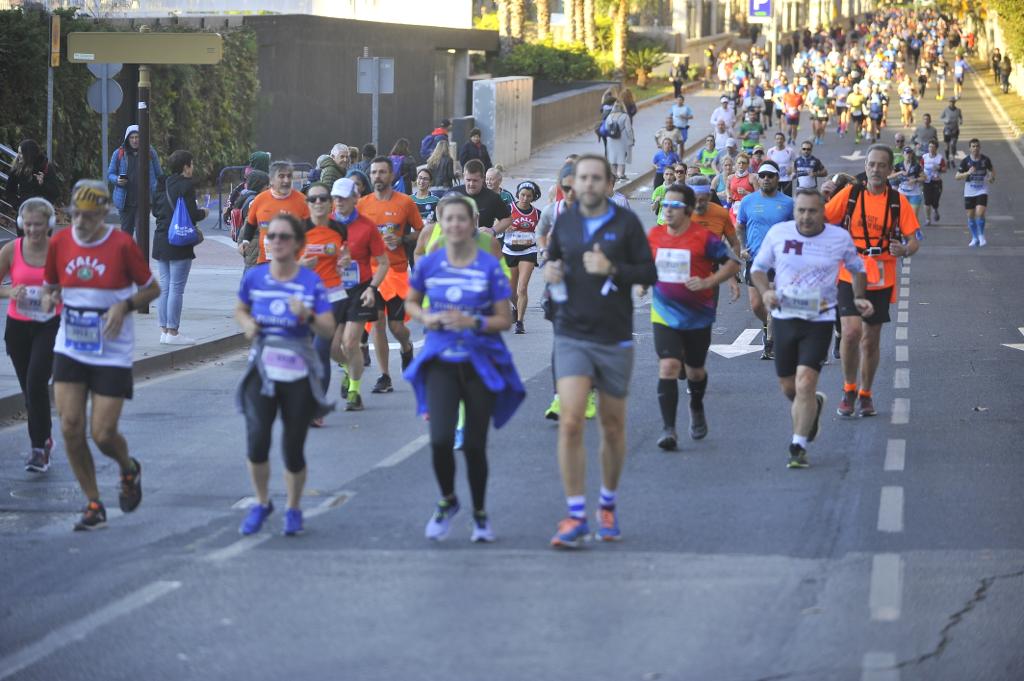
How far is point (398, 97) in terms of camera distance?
134 feet

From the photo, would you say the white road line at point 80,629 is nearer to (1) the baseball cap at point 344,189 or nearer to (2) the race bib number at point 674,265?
(2) the race bib number at point 674,265

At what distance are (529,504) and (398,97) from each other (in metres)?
32.3

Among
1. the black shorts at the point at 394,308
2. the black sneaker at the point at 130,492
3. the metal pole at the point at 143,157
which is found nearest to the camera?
the black sneaker at the point at 130,492

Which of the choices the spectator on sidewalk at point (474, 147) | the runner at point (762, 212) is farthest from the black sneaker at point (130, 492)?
the spectator on sidewalk at point (474, 147)

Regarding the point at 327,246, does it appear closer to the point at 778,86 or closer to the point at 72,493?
the point at 72,493

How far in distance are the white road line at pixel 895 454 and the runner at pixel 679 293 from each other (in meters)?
1.35

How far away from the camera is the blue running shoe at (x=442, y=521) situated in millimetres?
8383

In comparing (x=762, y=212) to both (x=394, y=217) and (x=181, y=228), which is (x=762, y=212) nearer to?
(x=394, y=217)

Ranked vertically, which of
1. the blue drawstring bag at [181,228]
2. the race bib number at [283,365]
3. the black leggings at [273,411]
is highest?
the blue drawstring bag at [181,228]

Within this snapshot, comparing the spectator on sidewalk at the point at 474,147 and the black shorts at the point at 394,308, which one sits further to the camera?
the spectator on sidewalk at the point at 474,147

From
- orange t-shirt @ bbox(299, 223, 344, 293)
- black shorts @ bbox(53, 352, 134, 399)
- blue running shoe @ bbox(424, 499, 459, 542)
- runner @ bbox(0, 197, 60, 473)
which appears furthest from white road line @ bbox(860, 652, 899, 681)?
orange t-shirt @ bbox(299, 223, 344, 293)

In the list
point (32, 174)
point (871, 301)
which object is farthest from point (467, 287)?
point (32, 174)

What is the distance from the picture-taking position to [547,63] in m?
57.9

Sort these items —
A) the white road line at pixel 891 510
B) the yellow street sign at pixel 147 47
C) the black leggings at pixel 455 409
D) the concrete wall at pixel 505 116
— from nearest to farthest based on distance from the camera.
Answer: the black leggings at pixel 455 409 < the white road line at pixel 891 510 < the yellow street sign at pixel 147 47 < the concrete wall at pixel 505 116
